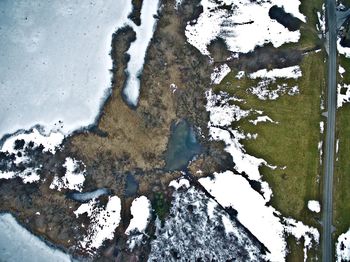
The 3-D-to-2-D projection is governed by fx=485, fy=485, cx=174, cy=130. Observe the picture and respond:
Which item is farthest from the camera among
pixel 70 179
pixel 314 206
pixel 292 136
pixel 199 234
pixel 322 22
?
pixel 322 22

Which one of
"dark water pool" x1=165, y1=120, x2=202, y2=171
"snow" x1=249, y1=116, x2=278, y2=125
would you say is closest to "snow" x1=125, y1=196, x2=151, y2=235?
"dark water pool" x1=165, y1=120, x2=202, y2=171

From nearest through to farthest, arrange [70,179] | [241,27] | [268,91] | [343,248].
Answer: [343,248], [70,179], [268,91], [241,27]

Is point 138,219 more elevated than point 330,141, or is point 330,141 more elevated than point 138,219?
point 330,141

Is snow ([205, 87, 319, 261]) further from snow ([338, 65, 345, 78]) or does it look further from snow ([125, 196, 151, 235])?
snow ([338, 65, 345, 78])

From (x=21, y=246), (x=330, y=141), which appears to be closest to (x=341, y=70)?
(x=330, y=141)

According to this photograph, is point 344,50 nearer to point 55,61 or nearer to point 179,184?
point 179,184

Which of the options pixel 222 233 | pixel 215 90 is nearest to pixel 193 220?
pixel 222 233

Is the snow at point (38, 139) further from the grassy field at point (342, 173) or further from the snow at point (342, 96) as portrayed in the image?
the snow at point (342, 96)

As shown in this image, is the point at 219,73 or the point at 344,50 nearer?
the point at 344,50
